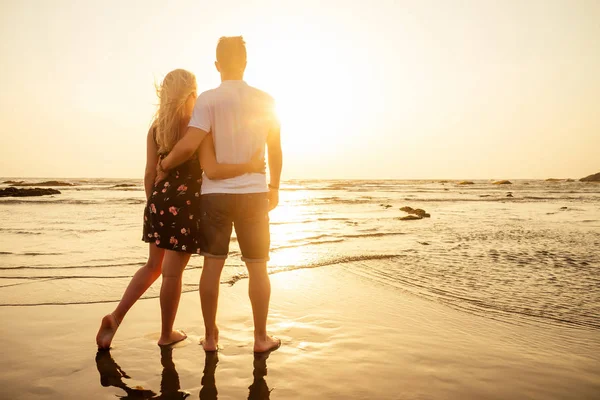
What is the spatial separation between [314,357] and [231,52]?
2.22m

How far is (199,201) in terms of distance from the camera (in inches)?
126

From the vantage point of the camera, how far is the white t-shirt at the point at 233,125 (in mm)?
3031

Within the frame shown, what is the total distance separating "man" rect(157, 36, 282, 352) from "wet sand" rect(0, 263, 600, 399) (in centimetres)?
37

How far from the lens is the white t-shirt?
303 centimetres

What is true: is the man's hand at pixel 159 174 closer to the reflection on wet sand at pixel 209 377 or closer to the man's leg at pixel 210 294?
the man's leg at pixel 210 294

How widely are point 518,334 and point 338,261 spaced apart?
3.51 m

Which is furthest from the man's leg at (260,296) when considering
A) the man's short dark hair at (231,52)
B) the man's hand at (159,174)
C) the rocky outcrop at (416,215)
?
the rocky outcrop at (416,215)

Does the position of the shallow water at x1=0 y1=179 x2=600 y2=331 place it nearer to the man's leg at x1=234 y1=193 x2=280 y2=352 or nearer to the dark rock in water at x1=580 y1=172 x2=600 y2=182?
the man's leg at x1=234 y1=193 x2=280 y2=352

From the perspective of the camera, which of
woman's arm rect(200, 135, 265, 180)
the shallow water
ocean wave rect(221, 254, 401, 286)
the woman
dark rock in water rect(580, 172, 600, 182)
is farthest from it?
dark rock in water rect(580, 172, 600, 182)

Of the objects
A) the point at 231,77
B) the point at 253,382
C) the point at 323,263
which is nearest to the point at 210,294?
the point at 253,382

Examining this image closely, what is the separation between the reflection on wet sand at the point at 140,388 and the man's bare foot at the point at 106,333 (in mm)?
53

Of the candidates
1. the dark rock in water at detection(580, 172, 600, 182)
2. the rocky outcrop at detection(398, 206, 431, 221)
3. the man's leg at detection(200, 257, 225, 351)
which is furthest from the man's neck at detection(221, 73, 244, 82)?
the dark rock in water at detection(580, 172, 600, 182)

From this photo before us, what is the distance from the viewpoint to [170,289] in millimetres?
3199

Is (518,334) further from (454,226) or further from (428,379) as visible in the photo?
(454,226)
